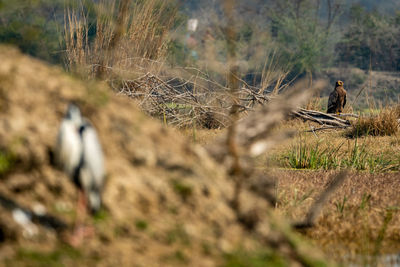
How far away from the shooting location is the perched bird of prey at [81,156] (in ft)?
6.49

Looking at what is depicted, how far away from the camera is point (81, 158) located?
200cm

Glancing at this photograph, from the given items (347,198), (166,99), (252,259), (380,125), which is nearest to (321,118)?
(380,125)

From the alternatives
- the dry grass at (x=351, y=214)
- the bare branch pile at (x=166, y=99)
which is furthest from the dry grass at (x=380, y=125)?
the dry grass at (x=351, y=214)

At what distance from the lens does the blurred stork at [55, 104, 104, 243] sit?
198cm

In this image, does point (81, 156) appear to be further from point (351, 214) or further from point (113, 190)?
point (351, 214)

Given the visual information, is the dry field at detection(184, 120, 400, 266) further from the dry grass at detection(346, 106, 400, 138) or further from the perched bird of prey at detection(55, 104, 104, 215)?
the perched bird of prey at detection(55, 104, 104, 215)

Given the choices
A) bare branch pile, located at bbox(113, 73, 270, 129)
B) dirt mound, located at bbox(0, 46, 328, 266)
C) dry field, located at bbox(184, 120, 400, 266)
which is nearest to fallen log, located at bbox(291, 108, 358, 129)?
bare branch pile, located at bbox(113, 73, 270, 129)

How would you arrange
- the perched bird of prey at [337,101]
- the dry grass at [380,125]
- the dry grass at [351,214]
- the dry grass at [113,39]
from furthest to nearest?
the perched bird of prey at [337,101], the dry grass at [380,125], the dry grass at [113,39], the dry grass at [351,214]

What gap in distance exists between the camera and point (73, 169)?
201cm

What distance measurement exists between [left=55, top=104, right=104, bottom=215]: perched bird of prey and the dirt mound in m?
0.10

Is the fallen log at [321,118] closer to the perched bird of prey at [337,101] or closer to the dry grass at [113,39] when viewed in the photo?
the perched bird of prey at [337,101]

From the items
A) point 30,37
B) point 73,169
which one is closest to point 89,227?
point 73,169

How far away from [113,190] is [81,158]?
0.23 metres

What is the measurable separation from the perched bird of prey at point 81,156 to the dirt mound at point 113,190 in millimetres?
96
